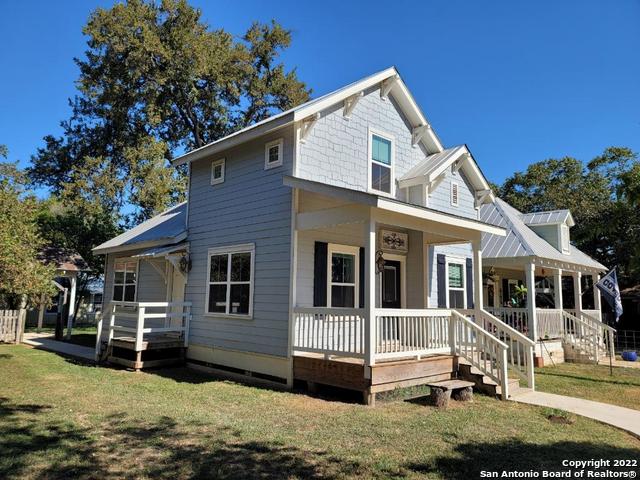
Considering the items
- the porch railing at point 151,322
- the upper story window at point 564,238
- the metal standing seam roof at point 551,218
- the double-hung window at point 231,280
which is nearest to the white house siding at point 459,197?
the metal standing seam roof at point 551,218

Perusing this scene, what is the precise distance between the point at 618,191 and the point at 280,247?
20.0 ft

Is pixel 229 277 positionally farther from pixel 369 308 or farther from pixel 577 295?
pixel 577 295

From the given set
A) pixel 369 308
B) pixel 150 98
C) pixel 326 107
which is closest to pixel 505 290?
pixel 326 107

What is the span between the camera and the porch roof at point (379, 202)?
25.7 ft

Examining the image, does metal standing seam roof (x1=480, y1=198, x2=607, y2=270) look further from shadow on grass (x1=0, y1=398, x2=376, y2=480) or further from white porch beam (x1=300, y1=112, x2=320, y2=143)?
shadow on grass (x1=0, y1=398, x2=376, y2=480)

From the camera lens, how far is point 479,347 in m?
9.52

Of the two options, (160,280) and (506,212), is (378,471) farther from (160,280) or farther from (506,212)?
(506,212)

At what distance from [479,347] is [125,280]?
11.9m

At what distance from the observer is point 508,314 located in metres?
14.9

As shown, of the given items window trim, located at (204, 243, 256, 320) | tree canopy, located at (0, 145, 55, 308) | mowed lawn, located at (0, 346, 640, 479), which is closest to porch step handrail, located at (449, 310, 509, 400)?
mowed lawn, located at (0, 346, 640, 479)

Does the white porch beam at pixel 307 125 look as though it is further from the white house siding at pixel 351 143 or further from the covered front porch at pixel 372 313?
the covered front porch at pixel 372 313

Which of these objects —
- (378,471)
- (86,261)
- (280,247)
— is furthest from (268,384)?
(86,261)

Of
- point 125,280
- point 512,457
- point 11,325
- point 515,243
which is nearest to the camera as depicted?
point 512,457

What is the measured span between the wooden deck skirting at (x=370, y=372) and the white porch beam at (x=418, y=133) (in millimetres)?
6316
